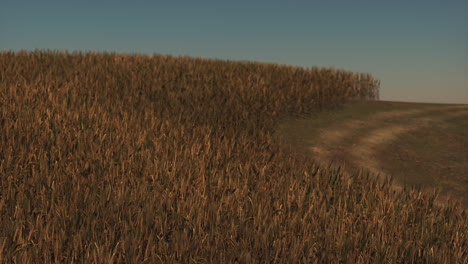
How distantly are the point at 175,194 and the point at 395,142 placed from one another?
538 cm

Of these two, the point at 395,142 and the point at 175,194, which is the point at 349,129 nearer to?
the point at 395,142

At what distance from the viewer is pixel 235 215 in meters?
4.16

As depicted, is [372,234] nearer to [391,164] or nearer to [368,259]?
[368,259]

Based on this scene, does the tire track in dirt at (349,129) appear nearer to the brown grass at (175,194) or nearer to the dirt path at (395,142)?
the dirt path at (395,142)

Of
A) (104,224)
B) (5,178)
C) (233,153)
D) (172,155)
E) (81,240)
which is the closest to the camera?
(81,240)

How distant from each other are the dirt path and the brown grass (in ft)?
2.63

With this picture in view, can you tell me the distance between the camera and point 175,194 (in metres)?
4.52

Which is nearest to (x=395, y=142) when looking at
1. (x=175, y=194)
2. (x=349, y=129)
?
(x=349, y=129)

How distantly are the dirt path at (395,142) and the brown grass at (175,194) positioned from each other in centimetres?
80

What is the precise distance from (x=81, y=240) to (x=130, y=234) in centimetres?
37

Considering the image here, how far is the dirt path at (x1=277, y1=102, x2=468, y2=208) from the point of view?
283 inches

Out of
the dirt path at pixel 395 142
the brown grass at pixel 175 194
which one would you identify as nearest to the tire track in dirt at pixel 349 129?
the dirt path at pixel 395 142

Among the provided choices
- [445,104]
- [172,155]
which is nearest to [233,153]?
[172,155]

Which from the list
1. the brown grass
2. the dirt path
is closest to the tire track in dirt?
the dirt path
